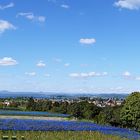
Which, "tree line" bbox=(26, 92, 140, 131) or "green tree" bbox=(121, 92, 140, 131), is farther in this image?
"tree line" bbox=(26, 92, 140, 131)

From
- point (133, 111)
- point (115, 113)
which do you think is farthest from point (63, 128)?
point (115, 113)

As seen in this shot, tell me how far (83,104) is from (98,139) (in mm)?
52045

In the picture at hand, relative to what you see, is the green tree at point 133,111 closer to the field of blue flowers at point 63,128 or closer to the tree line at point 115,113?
the tree line at point 115,113

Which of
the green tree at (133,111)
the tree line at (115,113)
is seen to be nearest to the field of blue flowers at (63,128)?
the green tree at (133,111)

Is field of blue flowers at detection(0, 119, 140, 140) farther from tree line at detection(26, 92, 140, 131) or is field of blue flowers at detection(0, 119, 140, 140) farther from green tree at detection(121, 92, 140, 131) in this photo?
tree line at detection(26, 92, 140, 131)

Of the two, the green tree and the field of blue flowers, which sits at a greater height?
the green tree

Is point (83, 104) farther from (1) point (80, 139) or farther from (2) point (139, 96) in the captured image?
(1) point (80, 139)

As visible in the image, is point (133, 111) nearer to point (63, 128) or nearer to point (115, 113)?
point (115, 113)

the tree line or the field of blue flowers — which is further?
the tree line

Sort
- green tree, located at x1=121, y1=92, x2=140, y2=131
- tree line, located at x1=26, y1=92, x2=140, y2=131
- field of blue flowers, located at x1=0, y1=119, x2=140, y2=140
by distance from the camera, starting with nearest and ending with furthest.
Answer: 1. field of blue flowers, located at x1=0, y1=119, x2=140, y2=140
2. green tree, located at x1=121, y1=92, x2=140, y2=131
3. tree line, located at x1=26, y1=92, x2=140, y2=131

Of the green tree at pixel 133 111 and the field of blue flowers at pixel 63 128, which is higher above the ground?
the green tree at pixel 133 111

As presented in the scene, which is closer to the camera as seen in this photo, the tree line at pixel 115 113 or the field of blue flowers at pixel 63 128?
the field of blue flowers at pixel 63 128

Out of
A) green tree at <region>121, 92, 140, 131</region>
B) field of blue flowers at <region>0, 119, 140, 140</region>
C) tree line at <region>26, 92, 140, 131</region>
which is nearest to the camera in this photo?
field of blue flowers at <region>0, 119, 140, 140</region>

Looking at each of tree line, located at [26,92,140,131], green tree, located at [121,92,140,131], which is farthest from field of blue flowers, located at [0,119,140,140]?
tree line, located at [26,92,140,131]
